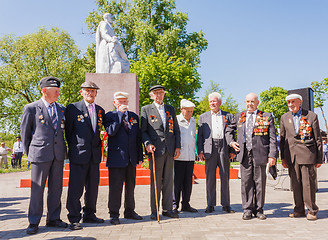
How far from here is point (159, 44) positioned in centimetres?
2961

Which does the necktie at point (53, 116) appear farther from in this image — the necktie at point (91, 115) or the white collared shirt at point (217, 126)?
the white collared shirt at point (217, 126)

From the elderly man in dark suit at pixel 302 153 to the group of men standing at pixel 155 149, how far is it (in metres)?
0.02

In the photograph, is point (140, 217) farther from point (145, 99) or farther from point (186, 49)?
point (186, 49)

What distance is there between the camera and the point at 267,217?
519 centimetres

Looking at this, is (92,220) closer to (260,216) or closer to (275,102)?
(260,216)

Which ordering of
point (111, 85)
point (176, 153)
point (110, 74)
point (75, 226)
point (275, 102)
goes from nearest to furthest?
1. point (75, 226)
2. point (176, 153)
3. point (111, 85)
4. point (110, 74)
5. point (275, 102)

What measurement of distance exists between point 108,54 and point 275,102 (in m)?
50.0

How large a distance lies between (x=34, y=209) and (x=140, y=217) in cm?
165

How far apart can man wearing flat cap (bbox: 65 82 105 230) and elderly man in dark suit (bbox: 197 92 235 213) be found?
80.5 inches

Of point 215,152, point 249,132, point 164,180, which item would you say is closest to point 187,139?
point 215,152

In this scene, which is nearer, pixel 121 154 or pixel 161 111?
pixel 121 154

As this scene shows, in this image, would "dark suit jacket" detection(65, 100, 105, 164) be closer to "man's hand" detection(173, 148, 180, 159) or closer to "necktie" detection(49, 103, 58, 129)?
"necktie" detection(49, 103, 58, 129)

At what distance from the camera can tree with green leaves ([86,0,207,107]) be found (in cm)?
2466

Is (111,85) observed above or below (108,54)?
below
